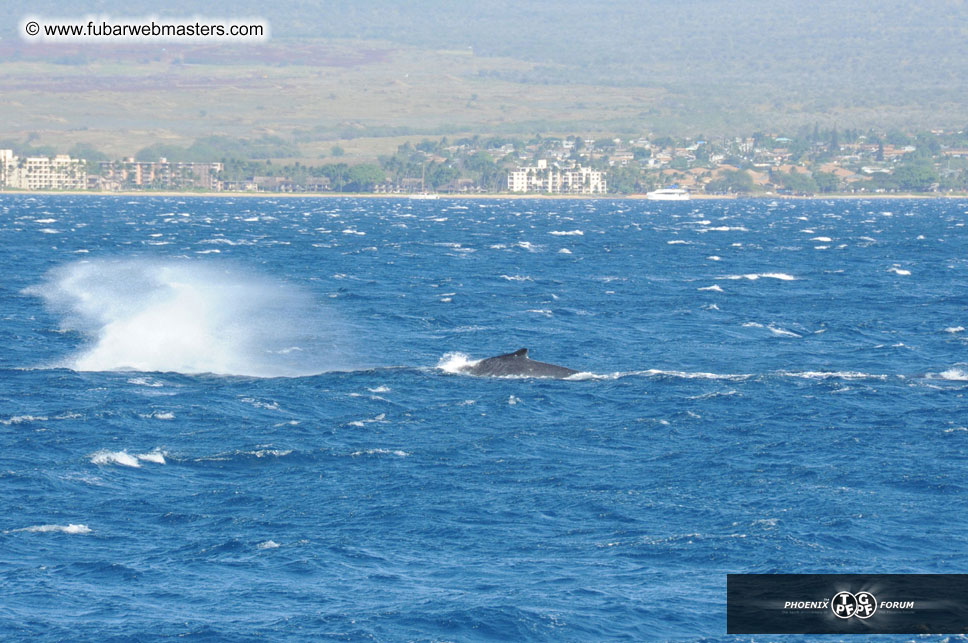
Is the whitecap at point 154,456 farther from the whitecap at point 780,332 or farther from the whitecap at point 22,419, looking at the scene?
the whitecap at point 780,332

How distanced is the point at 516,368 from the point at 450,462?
1556cm

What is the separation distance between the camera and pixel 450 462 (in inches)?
1558

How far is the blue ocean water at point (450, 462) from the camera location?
28.1 metres

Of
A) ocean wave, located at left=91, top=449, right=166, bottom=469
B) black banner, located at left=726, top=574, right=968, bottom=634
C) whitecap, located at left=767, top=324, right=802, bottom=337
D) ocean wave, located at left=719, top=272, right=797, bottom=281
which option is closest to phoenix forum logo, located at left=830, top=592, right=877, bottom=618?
black banner, located at left=726, top=574, right=968, bottom=634

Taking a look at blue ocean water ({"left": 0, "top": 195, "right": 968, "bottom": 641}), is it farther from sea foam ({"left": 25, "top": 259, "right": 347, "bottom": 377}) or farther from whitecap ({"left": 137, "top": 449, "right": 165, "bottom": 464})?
sea foam ({"left": 25, "top": 259, "right": 347, "bottom": 377})

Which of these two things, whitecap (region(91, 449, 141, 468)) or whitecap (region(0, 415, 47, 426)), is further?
whitecap (region(0, 415, 47, 426))

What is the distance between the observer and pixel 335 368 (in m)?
57.2

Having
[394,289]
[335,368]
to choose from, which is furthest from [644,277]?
[335,368]

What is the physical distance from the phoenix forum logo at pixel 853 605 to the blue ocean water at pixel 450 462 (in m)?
2.01

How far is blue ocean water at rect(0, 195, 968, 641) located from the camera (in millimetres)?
28094

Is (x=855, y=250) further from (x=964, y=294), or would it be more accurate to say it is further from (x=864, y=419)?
(x=864, y=419)

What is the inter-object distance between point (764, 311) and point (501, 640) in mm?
59203

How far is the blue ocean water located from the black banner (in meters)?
→ 0.61

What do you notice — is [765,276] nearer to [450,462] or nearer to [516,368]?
[516,368]
